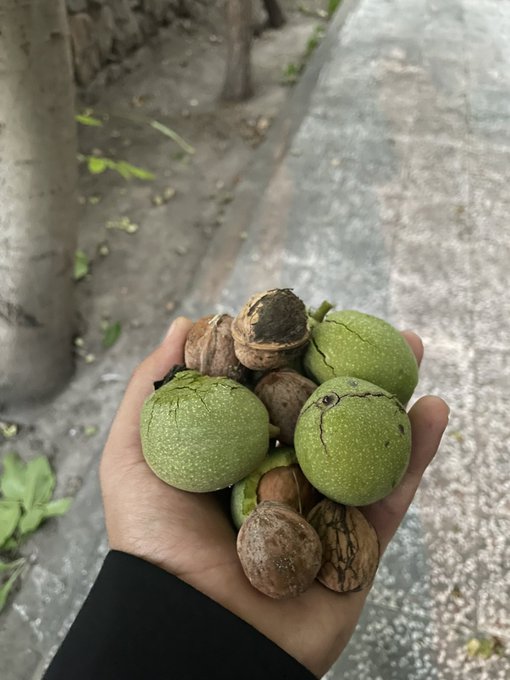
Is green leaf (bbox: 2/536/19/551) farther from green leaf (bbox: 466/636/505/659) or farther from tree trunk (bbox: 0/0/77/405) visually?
green leaf (bbox: 466/636/505/659)

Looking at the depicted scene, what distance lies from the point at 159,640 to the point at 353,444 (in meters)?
0.50

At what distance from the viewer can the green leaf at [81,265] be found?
3051 millimetres

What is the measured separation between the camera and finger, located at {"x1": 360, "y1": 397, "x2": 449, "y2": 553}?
141 centimetres

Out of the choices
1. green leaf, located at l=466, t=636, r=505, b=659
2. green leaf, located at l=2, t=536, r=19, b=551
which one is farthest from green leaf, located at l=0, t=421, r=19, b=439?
green leaf, located at l=466, t=636, r=505, b=659

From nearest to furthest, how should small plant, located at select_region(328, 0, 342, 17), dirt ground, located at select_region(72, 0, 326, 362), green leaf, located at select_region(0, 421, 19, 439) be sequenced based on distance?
green leaf, located at select_region(0, 421, 19, 439)
dirt ground, located at select_region(72, 0, 326, 362)
small plant, located at select_region(328, 0, 342, 17)

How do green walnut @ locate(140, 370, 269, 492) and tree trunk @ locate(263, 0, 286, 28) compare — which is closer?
green walnut @ locate(140, 370, 269, 492)

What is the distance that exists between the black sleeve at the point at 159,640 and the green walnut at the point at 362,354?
0.53m

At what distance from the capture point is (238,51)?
436cm

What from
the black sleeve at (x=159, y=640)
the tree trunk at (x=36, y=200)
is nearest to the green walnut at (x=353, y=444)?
the black sleeve at (x=159, y=640)

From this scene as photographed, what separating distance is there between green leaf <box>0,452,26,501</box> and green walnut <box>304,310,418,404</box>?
1.32m

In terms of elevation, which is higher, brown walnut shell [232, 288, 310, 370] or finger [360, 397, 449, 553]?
brown walnut shell [232, 288, 310, 370]

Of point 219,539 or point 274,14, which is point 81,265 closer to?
point 219,539

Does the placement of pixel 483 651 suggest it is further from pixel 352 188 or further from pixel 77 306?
pixel 352 188

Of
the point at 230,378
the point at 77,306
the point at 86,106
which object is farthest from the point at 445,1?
the point at 230,378
